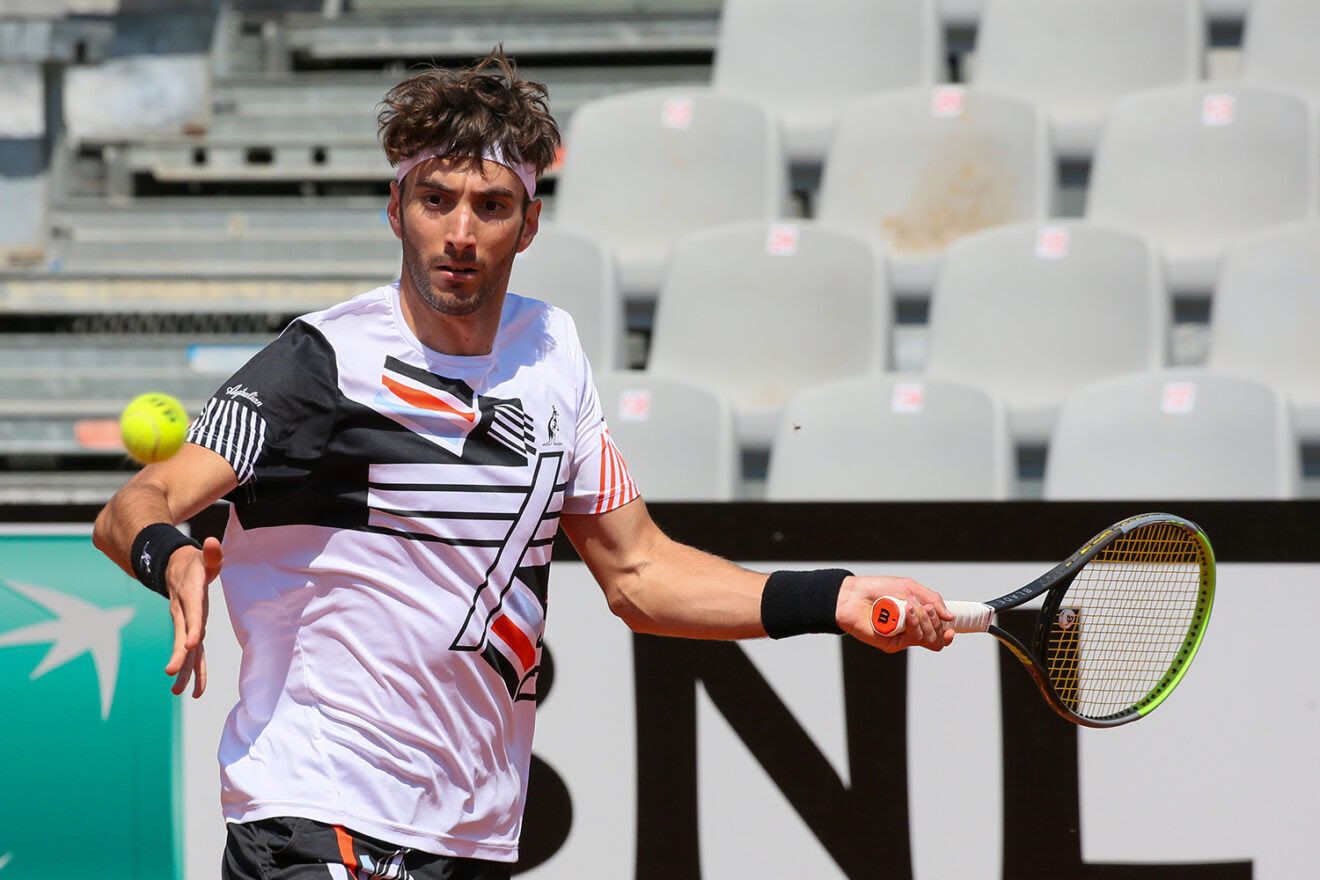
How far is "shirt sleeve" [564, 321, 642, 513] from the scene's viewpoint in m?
2.34

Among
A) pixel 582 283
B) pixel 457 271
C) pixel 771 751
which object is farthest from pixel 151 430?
pixel 457 271

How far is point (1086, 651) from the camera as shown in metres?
3.04

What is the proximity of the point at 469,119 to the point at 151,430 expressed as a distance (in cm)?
222

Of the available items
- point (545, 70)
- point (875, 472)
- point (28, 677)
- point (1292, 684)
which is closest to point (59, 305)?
point (545, 70)

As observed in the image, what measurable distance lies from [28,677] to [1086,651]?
226 centimetres

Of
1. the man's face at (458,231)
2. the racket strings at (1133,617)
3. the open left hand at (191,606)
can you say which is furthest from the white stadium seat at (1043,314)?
the open left hand at (191,606)

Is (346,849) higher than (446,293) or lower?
lower

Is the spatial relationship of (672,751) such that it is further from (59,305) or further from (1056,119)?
(59,305)

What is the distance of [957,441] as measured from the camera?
4.38 meters

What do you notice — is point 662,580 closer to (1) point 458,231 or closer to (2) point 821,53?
(1) point 458,231

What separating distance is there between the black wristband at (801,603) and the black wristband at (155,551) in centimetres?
80

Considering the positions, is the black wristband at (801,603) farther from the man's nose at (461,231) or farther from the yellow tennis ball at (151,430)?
the yellow tennis ball at (151,430)

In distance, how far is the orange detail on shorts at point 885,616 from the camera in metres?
2.09

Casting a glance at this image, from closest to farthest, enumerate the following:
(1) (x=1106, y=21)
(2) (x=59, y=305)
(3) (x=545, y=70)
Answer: (1) (x=1106, y=21) → (2) (x=59, y=305) → (3) (x=545, y=70)
